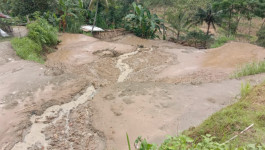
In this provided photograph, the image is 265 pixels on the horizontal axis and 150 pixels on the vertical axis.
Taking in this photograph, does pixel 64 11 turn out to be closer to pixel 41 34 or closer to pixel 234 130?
pixel 41 34

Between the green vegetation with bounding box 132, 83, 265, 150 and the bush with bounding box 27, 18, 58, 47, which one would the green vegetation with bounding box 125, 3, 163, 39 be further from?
the green vegetation with bounding box 132, 83, 265, 150

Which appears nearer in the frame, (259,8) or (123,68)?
(123,68)

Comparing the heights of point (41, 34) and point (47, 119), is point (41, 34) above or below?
above

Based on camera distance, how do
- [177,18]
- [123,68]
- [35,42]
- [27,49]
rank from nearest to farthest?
[27,49] < [123,68] < [35,42] < [177,18]

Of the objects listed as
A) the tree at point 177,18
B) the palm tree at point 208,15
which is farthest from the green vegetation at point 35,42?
the palm tree at point 208,15

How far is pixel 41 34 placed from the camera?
454 inches

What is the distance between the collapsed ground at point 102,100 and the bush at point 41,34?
1.56 meters

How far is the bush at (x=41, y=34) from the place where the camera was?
11.0 metres

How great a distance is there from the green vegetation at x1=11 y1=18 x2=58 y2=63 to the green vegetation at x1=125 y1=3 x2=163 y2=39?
21.5 ft

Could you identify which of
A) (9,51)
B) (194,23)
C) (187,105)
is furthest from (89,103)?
(194,23)

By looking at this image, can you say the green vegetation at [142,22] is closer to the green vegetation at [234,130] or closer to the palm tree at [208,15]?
the palm tree at [208,15]

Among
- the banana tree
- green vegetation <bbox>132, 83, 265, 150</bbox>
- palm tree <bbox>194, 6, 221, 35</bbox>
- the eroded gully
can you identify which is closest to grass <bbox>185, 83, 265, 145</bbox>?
green vegetation <bbox>132, 83, 265, 150</bbox>

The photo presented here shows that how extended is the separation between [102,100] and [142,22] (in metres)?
11.5

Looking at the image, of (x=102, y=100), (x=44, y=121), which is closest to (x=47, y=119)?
(x=44, y=121)
